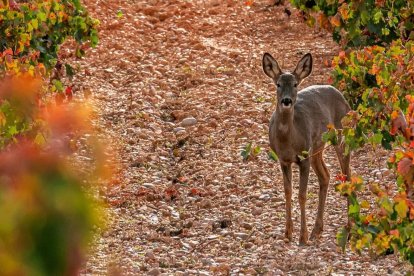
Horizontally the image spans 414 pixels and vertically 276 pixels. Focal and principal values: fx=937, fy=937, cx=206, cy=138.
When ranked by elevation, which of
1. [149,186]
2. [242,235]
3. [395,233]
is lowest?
[149,186]

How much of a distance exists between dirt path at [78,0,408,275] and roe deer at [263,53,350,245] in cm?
38

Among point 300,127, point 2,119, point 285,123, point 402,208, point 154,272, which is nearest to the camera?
point 402,208

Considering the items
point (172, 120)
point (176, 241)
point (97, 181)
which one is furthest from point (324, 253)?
point (97, 181)

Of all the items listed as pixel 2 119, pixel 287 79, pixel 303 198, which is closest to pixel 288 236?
pixel 303 198

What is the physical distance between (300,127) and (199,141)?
138 inches

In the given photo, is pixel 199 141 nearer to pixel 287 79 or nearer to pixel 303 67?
pixel 303 67

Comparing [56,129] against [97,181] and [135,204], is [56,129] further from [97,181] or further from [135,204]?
[135,204]

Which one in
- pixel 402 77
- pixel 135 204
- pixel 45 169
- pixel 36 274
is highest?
pixel 45 169

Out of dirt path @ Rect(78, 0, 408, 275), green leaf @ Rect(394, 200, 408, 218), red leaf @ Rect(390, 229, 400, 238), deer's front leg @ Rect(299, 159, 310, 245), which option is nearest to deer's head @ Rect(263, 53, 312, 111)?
deer's front leg @ Rect(299, 159, 310, 245)

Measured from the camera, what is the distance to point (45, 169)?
1666 millimetres

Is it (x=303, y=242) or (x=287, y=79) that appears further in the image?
(x=287, y=79)

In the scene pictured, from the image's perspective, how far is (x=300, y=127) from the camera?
966 centimetres

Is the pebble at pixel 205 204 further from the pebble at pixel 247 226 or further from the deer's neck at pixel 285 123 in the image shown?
the deer's neck at pixel 285 123

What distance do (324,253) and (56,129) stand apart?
7.36 metres
